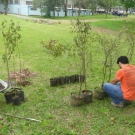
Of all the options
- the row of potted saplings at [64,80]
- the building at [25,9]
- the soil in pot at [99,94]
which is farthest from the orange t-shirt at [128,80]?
the building at [25,9]

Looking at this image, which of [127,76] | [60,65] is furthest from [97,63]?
[127,76]

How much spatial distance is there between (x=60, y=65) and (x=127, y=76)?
4208 millimetres

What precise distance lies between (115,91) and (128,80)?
45 cm

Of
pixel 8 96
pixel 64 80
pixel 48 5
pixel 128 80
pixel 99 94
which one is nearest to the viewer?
pixel 128 80

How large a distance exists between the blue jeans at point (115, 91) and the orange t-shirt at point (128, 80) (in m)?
0.17

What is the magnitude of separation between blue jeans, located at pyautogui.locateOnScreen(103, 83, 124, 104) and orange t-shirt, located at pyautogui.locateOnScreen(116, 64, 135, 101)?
17 centimetres

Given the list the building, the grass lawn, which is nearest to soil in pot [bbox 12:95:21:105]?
the grass lawn

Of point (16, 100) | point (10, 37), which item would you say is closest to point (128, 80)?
point (16, 100)

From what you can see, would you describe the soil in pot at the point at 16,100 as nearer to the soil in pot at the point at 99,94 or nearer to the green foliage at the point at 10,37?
the green foliage at the point at 10,37

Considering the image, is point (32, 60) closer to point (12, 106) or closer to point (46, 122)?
point (12, 106)

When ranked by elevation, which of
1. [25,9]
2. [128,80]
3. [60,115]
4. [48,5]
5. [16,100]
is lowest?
[60,115]

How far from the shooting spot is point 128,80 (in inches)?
178

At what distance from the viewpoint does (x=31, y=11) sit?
161ft

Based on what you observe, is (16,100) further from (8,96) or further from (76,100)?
(76,100)
